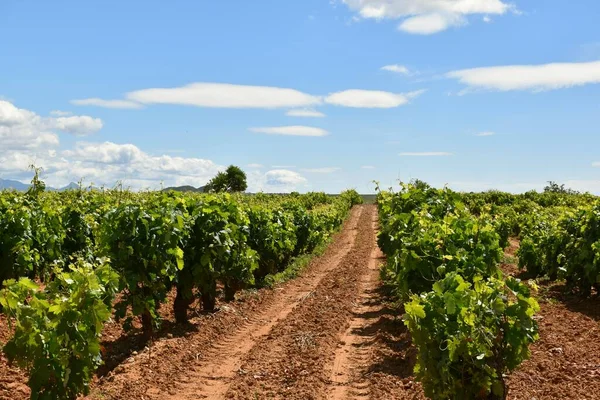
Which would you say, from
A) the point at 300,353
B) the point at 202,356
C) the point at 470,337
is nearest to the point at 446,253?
the point at 300,353

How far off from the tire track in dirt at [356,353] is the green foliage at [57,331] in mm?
3264

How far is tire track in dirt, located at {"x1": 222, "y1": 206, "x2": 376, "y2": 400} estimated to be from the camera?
7859 millimetres

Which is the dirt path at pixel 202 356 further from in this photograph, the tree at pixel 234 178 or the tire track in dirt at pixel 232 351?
the tree at pixel 234 178

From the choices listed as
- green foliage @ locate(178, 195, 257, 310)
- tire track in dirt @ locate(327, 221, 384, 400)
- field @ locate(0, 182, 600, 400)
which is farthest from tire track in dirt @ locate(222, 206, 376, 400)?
green foliage @ locate(178, 195, 257, 310)

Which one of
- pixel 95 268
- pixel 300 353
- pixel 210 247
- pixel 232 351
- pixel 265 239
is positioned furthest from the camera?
pixel 265 239

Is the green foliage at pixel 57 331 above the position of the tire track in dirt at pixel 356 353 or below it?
above

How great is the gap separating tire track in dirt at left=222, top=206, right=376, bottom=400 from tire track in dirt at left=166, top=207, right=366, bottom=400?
0.64ft

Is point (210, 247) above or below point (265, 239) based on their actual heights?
above

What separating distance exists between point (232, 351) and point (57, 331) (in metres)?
4.60

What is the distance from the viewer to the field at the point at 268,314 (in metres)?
5.86

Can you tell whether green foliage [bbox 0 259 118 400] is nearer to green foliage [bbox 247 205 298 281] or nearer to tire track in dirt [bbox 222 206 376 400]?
tire track in dirt [bbox 222 206 376 400]

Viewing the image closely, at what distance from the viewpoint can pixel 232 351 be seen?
1011 cm

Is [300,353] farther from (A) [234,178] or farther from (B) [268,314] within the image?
(A) [234,178]

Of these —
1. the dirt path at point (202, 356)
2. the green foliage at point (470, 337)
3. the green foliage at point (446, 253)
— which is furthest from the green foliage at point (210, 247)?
the green foliage at point (470, 337)
